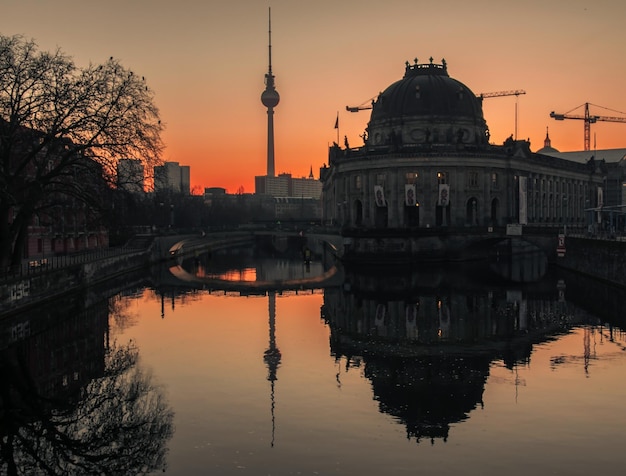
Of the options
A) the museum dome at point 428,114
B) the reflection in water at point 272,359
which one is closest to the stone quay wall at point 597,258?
the reflection in water at point 272,359

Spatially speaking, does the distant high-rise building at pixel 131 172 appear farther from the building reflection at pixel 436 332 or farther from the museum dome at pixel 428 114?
the museum dome at pixel 428 114

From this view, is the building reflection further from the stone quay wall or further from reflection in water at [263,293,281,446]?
the stone quay wall

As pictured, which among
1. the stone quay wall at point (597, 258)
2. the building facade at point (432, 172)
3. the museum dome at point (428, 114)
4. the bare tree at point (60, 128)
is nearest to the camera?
the bare tree at point (60, 128)

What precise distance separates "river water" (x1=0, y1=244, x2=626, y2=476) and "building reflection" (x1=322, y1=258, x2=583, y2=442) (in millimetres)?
170

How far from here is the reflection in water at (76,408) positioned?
21484 millimetres

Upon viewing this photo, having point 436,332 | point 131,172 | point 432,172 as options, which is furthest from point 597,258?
point 131,172

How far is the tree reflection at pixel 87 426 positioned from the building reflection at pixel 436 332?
9197 mm

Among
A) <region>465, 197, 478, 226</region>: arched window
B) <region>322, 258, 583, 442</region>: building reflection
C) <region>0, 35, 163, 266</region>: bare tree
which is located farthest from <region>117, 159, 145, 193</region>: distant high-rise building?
<region>465, 197, 478, 226</region>: arched window

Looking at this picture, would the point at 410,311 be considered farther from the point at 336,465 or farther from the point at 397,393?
the point at 336,465

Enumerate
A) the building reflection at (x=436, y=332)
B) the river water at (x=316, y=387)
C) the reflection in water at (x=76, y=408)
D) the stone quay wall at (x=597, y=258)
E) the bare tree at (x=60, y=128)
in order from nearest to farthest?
the river water at (x=316, y=387) < the reflection in water at (x=76, y=408) < the building reflection at (x=436, y=332) < the bare tree at (x=60, y=128) < the stone quay wall at (x=597, y=258)

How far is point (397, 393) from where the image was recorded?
28188 millimetres

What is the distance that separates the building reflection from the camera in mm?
27219

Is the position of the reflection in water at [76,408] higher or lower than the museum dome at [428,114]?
lower

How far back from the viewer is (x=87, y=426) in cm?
2462
